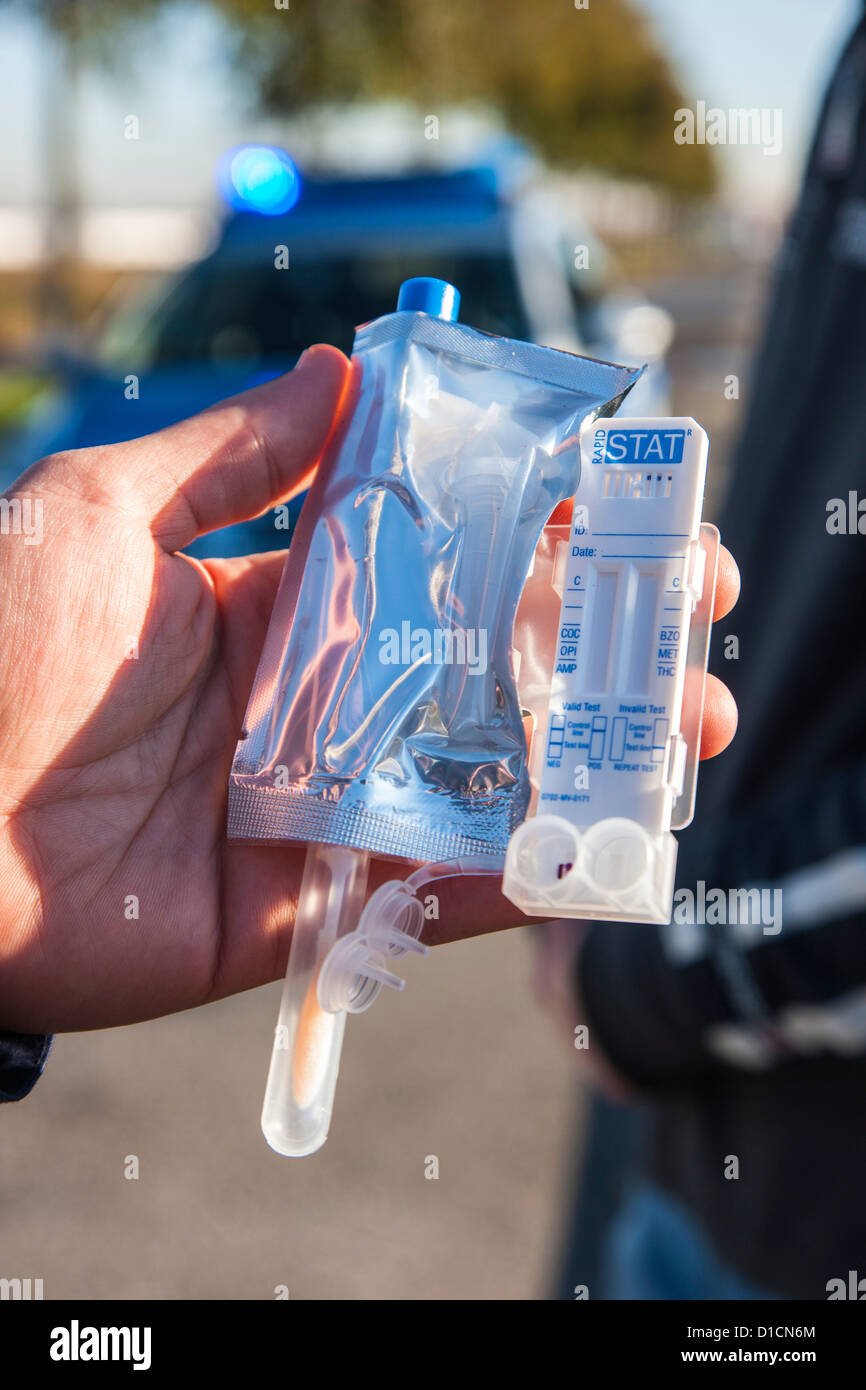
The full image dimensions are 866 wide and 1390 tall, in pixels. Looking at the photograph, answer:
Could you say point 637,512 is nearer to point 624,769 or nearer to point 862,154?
point 624,769

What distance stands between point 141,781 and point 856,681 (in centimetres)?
98

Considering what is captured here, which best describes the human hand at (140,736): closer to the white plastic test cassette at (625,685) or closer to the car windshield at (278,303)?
the white plastic test cassette at (625,685)

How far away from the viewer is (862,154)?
188 centimetres

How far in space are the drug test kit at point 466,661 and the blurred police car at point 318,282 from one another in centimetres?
371

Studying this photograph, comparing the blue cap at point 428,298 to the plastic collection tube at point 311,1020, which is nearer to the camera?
the plastic collection tube at point 311,1020

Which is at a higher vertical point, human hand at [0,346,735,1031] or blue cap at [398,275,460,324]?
blue cap at [398,275,460,324]

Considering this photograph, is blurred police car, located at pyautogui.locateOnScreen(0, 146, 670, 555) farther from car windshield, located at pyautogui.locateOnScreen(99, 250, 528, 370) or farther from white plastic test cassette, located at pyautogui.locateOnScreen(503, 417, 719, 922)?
white plastic test cassette, located at pyautogui.locateOnScreen(503, 417, 719, 922)

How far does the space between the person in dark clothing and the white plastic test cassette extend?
1.56 feet

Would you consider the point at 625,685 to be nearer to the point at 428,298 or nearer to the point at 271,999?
the point at 428,298

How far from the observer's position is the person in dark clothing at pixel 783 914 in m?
1.53

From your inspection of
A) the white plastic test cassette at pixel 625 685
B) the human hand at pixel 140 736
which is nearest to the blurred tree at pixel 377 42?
the human hand at pixel 140 736

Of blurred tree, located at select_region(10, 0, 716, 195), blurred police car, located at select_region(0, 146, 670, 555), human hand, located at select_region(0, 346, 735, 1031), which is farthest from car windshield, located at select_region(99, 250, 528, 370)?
blurred tree, located at select_region(10, 0, 716, 195)

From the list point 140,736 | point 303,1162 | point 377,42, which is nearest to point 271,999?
point 303,1162

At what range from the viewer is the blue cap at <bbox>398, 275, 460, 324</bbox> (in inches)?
55.6
